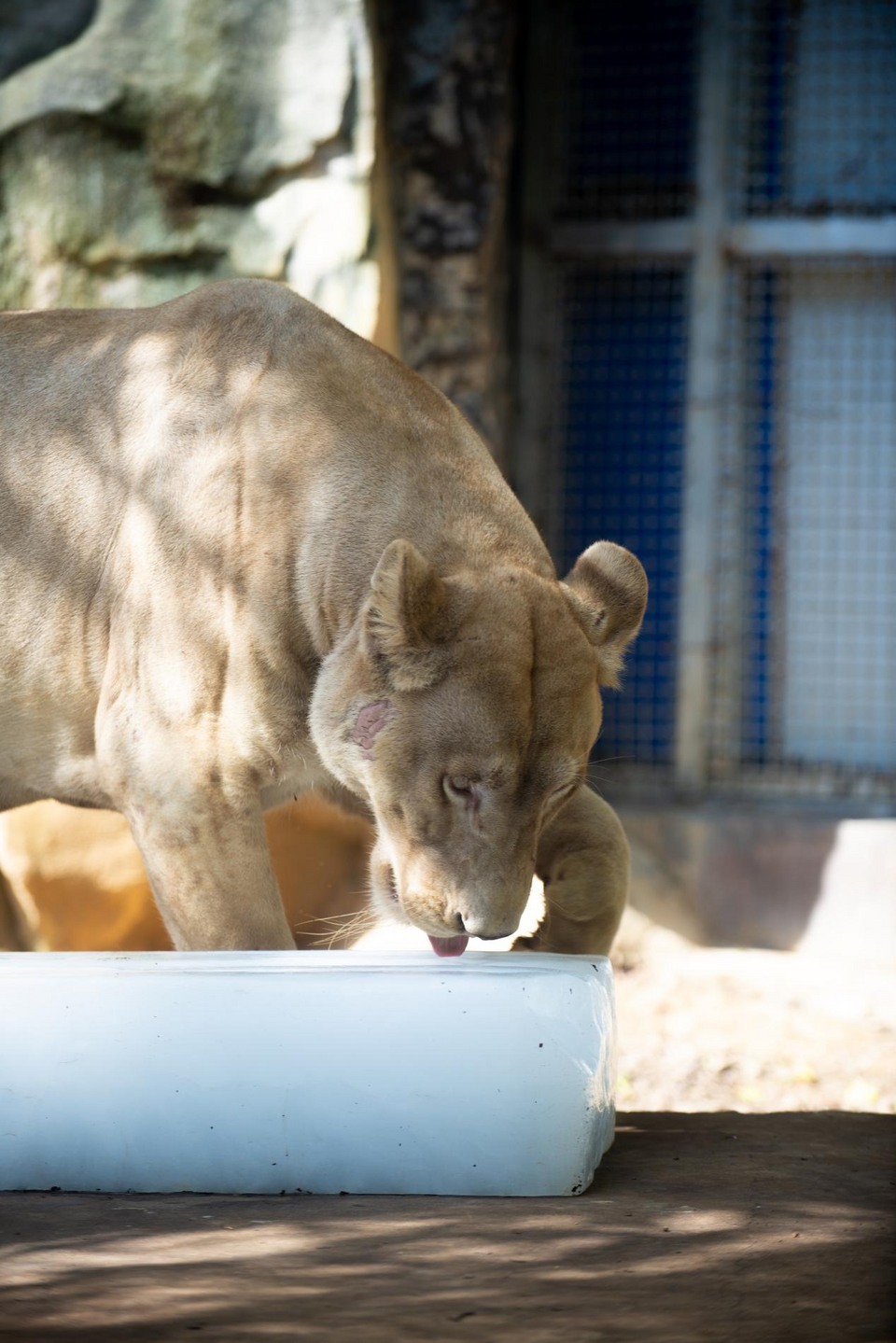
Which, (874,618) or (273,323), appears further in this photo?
(874,618)

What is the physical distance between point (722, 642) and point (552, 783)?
4.80 m

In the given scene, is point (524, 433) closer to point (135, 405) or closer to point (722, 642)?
point (722, 642)

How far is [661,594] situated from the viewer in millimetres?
7891

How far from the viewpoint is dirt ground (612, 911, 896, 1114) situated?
200 inches

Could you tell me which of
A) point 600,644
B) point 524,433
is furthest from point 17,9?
point 600,644

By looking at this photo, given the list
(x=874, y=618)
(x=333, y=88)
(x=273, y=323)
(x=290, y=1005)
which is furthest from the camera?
(x=874, y=618)

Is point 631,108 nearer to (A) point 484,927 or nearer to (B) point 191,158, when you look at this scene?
(B) point 191,158

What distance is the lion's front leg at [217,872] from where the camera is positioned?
3525 millimetres

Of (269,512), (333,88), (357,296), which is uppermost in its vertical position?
(333,88)

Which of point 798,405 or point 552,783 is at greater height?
point 798,405

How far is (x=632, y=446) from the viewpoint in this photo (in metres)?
7.96

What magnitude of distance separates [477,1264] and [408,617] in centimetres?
128

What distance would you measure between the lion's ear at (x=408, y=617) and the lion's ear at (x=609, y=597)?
423mm

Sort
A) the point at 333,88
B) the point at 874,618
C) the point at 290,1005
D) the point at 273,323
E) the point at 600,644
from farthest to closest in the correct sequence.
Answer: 1. the point at 874,618
2. the point at 333,88
3. the point at 273,323
4. the point at 600,644
5. the point at 290,1005
